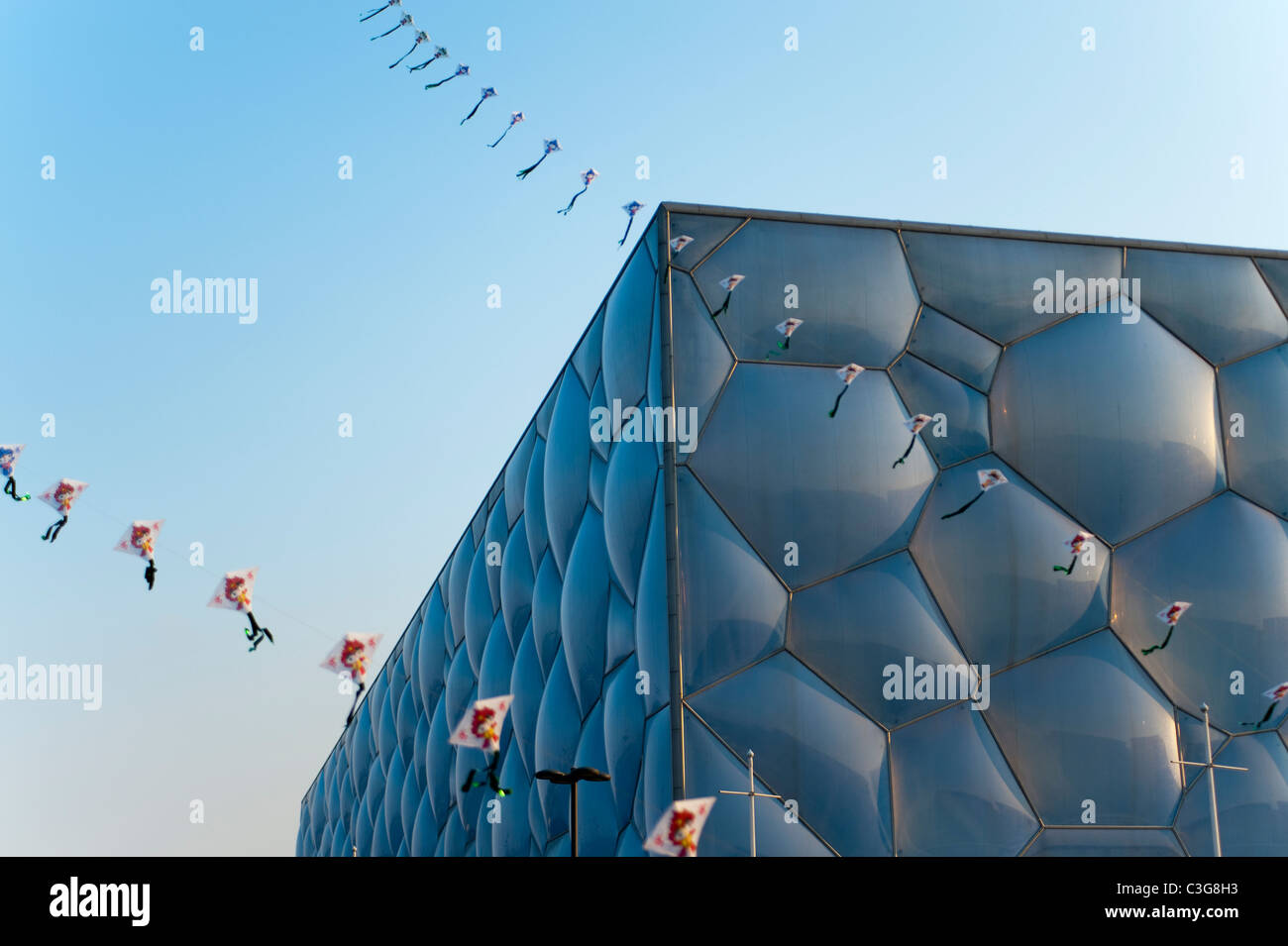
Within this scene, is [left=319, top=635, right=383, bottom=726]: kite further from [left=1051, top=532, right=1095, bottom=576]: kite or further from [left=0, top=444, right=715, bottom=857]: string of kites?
[left=1051, top=532, right=1095, bottom=576]: kite

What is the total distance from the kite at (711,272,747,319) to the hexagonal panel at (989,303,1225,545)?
4.37 m

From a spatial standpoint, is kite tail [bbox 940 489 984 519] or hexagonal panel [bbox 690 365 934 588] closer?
hexagonal panel [bbox 690 365 934 588]

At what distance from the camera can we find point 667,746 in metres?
18.1

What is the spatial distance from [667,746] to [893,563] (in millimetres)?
4247

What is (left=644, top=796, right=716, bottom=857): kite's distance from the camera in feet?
56.3

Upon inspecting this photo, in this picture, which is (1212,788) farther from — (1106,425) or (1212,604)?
(1106,425)

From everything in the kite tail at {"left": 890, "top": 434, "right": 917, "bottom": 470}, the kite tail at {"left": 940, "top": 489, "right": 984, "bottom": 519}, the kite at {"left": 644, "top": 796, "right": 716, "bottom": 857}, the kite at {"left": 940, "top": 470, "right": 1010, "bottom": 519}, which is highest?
the kite tail at {"left": 890, "top": 434, "right": 917, "bottom": 470}

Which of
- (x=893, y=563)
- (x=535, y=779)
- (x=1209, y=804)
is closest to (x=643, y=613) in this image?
(x=893, y=563)

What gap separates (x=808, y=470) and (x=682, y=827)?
5406 millimetres

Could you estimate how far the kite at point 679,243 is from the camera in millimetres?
19906

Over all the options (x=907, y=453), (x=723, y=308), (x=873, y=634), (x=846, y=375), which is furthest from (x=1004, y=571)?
(x=723, y=308)

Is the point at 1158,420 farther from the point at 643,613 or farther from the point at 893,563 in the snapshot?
the point at 643,613

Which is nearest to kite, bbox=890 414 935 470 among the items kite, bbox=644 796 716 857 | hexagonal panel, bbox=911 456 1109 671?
hexagonal panel, bbox=911 456 1109 671
